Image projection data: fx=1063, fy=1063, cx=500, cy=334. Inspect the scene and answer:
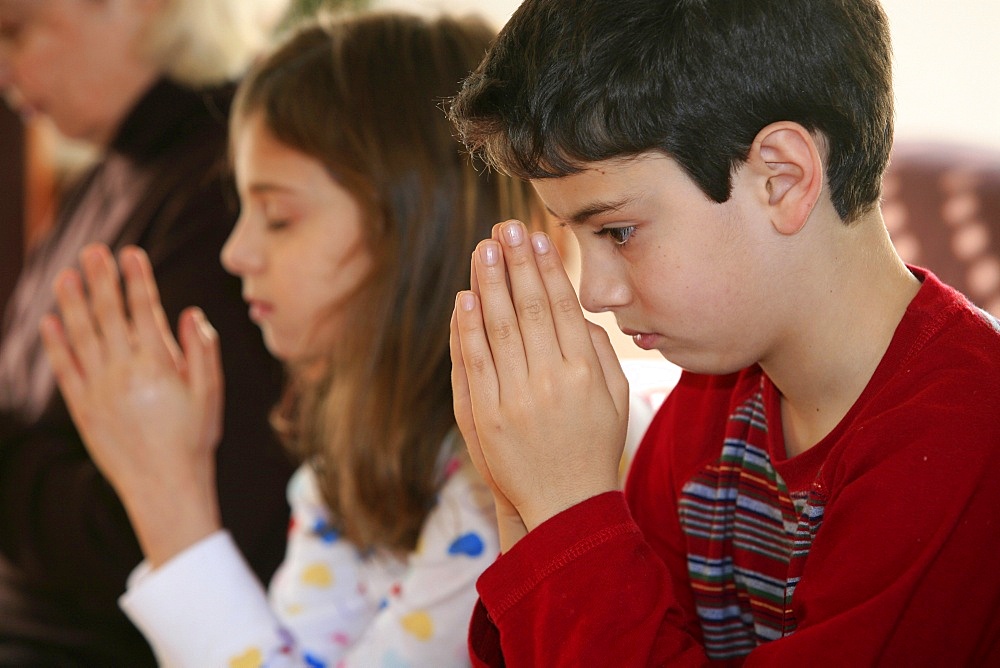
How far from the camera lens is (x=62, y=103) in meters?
1.75

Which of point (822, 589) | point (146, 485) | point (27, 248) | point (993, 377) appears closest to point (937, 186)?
point (993, 377)

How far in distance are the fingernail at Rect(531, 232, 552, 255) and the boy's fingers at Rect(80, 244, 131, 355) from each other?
614 millimetres

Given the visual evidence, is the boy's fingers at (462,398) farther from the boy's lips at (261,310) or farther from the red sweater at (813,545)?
the boy's lips at (261,310)

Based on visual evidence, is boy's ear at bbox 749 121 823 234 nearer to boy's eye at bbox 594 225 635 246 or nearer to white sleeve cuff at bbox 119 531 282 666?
boy's eye at bbox 594 225 635 246

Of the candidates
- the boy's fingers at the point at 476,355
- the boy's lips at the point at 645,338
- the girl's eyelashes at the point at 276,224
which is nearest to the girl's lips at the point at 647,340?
the boy's lips at the point at 645,338

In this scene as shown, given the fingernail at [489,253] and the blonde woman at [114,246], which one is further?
the blonde woman at [114,246]

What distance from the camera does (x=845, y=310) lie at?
0.74 meters

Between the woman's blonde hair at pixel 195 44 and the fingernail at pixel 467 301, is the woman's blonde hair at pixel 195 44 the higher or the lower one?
the higher one

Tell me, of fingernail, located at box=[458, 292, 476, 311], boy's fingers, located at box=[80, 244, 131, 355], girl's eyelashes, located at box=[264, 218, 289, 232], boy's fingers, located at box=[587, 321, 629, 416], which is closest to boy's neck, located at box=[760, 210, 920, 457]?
boy's fingers, located at box=[587, 321, 629, 416]

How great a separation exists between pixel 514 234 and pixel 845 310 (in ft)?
0.78

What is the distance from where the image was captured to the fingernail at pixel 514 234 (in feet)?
2.54

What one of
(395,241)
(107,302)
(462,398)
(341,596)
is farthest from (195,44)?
(462,398)

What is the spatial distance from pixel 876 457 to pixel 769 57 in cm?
26

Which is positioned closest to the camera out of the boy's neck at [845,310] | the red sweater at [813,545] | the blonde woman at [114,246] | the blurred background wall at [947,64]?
the red sweater at [813,545]
